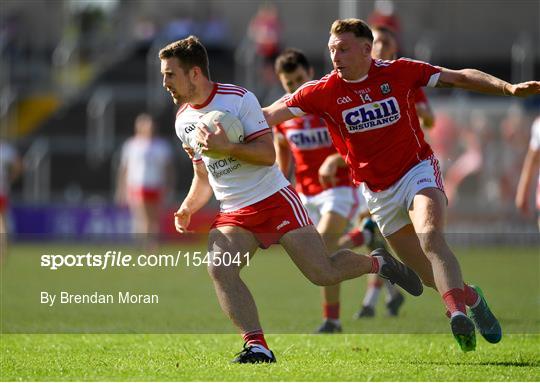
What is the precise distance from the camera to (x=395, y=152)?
890 centimetres

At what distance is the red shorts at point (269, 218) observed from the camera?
8.48 meters

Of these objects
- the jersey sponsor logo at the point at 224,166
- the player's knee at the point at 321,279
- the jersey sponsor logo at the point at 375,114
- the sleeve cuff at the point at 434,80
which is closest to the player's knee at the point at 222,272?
the player's knee at the point at 321,279

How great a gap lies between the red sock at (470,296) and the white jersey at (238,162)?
1.53m

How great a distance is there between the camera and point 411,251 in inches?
364

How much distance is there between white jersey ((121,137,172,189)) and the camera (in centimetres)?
2312

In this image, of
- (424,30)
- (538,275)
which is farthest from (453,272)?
(424,30)

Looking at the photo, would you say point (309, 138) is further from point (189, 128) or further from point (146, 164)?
point (146, 164)

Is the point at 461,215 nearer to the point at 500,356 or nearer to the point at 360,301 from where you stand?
the point at 360,301

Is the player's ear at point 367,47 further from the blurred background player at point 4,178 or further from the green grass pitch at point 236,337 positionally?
the blurred background player at point 4,178

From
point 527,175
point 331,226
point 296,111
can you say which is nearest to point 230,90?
point 296,111

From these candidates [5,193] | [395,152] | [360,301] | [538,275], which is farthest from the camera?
[5,193]

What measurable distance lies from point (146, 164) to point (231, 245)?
1493 cm

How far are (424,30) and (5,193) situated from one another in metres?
17.8

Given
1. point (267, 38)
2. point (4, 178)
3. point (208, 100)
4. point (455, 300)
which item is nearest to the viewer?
point (455, 300)
